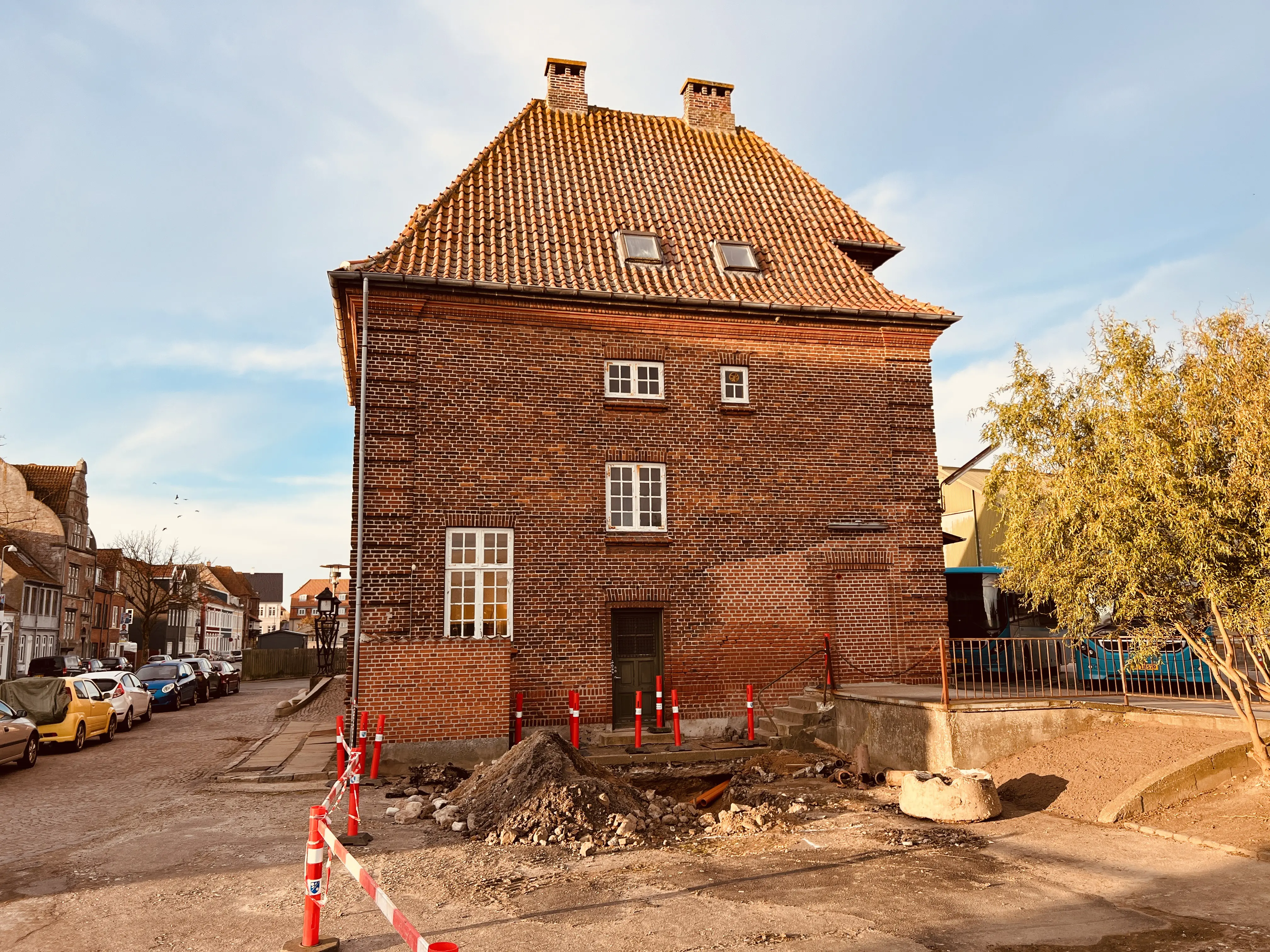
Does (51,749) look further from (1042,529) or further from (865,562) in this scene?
(1042,529)

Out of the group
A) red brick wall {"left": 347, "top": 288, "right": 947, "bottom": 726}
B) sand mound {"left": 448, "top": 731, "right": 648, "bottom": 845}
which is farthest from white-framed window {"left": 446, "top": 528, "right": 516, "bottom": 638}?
sand mound {"left": 448, "top": 731, "right": 648, "bottom": 845}

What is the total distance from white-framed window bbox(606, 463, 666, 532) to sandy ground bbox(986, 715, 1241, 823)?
22.0 feet

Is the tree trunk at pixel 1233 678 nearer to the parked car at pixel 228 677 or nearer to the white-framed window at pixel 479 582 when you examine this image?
the white-framed window at pixel 479 582

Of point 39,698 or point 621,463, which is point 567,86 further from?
point 39,698

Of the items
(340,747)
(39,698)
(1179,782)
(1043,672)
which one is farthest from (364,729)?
(1179,782)

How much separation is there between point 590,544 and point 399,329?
4867 mm

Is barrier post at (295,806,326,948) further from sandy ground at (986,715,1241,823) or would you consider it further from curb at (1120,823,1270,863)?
sandy ground at (986,715,1241,823)

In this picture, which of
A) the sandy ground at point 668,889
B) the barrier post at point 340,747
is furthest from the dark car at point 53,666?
the sandy ground at point 668,889

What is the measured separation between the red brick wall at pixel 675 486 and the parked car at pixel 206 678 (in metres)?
23.3

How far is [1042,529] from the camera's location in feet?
35.2

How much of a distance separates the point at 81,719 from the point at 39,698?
906 mm

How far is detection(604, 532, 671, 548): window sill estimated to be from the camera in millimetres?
15234

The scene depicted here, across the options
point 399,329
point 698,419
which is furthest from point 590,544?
point 399,329

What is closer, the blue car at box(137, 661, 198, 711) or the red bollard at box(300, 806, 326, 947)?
the red bollard at box(300, 806, 326, 947)
